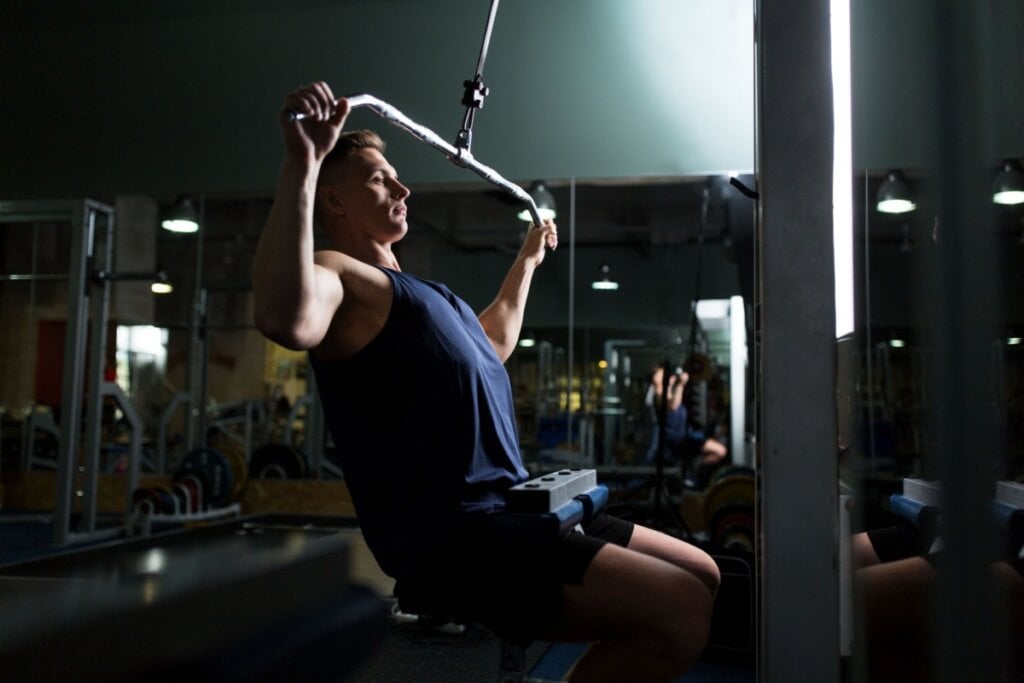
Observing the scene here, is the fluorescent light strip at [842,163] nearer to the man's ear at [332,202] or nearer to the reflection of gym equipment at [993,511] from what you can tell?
the reflection of gym equipment at [993,511]

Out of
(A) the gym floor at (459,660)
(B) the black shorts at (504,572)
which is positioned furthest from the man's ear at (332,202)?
(A) the gym floor at (459,660)

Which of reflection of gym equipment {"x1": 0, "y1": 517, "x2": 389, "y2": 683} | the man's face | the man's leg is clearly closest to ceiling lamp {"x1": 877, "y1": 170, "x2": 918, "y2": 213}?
the man's leg

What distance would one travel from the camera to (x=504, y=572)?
1.00 m

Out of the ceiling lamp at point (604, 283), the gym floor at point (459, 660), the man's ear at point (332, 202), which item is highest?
the ceiling lamp at point (604, 283)

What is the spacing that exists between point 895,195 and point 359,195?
855 mm

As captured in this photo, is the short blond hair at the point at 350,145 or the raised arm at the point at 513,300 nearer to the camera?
the short blond hair at the point at 350,145

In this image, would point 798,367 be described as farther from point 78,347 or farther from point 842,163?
point 78,347

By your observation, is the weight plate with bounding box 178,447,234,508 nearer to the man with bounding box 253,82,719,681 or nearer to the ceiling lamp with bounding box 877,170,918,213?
the man with bounding box 253,82,719,681

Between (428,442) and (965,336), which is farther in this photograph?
(428,442)

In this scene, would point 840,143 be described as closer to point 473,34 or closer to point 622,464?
point 473,34

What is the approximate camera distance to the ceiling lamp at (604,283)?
231 inches

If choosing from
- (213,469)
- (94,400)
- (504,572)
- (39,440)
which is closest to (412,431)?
(504,572)

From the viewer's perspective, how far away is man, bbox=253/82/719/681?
93cm

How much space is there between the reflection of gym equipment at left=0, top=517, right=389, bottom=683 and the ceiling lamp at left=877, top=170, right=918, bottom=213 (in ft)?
5.27
